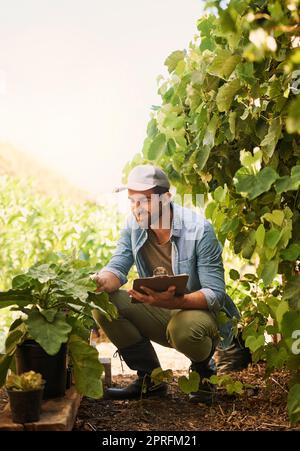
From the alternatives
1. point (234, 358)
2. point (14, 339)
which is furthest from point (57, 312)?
point (234, 358)

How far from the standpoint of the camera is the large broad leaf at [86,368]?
6.30 ft

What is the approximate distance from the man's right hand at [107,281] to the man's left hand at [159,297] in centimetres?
20

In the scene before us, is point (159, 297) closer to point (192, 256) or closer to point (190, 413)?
point (192, 256)

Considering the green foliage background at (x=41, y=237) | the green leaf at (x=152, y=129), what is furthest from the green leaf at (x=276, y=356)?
the green foliage background at (x=41, y=237)

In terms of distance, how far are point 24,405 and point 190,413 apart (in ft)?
2.54

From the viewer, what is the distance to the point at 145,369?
264 cm

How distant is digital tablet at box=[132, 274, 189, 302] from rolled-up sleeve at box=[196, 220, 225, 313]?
0.18 meters

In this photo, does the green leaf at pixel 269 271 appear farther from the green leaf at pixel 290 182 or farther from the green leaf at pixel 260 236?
the green leaf at pixel 290 182

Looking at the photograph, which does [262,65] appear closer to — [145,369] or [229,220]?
[229,220]

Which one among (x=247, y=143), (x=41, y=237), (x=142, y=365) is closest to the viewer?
(x=247, y=143)

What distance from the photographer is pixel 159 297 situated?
231 centimetres

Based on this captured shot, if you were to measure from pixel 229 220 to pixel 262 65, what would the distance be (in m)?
0.56

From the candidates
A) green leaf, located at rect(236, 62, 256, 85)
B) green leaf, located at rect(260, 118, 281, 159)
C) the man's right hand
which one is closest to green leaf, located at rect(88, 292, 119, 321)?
the man's right hand

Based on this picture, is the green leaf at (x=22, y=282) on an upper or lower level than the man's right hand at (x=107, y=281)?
upper
